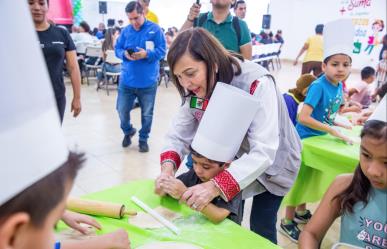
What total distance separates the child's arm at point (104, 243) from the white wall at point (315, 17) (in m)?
9.60

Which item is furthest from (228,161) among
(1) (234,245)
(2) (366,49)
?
(2) (366,49)

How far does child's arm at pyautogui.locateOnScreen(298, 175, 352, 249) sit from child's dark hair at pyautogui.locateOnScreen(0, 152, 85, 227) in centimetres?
82

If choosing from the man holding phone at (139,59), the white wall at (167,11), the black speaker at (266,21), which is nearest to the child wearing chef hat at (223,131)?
the man holding phone at (139,59)

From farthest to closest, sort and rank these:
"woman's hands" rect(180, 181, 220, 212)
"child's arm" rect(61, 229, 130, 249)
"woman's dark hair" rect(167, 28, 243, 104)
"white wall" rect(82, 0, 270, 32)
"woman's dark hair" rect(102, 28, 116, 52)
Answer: "white wall" rect(82, 0, 270, 32)
"woman's dark hair" rect(102, 28, 116, 52)
"woman's dark hair" rect(167, 28, 243, 104)
"woman's hands" rect(180, 181, 220, 212)
"child's arm" rect(61, 229, 130, 249)

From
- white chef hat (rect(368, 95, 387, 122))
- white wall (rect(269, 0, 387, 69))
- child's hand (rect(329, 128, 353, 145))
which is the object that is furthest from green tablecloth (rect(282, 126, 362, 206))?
white wall (rect(269, 0, 387, 69))

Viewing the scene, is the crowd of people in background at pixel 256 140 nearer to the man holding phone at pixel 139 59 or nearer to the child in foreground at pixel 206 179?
the child in foreground at pixel 206 179

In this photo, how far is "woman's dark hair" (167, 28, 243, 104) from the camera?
1134mm

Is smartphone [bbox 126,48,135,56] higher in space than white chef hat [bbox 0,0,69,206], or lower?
lower

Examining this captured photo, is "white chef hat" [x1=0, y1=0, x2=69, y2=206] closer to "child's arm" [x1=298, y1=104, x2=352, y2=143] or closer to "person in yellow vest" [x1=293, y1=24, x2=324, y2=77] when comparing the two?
"child's arm" [x1=298, y1=104, x2=352, y2=143]

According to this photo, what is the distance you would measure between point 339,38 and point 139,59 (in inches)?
68.8

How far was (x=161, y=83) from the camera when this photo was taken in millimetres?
7203

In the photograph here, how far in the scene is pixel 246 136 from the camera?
1.17m

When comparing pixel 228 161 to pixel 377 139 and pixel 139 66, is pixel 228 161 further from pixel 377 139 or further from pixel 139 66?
pixel 139 66

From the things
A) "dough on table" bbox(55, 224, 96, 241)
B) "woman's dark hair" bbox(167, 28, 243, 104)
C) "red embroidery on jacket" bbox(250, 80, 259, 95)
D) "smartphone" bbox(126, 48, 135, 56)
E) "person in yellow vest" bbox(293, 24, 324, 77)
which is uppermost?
"woman's dark hair" bbox(167, 28, 243, 104)
